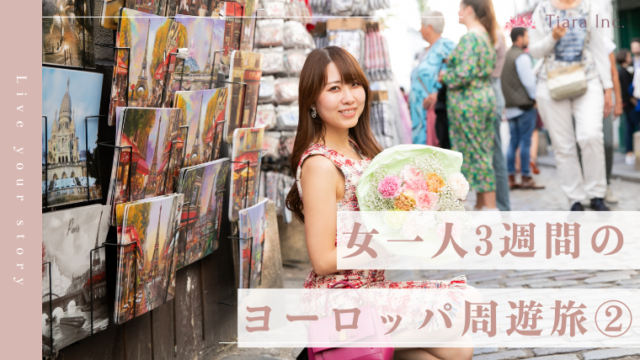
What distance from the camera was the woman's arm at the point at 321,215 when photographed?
2.39 meters

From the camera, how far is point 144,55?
88.3 inches

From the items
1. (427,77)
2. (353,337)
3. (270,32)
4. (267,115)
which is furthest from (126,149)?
(427,77)

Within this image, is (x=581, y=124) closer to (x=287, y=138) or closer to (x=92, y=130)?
(x=287, y=138)

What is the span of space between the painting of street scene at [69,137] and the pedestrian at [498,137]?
504 centimetres

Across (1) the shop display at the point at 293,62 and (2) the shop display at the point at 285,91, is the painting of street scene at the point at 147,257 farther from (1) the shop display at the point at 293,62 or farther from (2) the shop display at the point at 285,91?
(1) the shop display at the point at 293,62

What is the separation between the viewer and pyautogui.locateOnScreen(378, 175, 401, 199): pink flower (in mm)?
2234

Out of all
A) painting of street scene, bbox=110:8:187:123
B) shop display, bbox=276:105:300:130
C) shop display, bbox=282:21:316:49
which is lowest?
shop display, bbox=276:105:300:130

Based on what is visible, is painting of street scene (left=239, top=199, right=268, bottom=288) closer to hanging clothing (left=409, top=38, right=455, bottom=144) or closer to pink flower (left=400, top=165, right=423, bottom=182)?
pink flower (left=400, top=165, right=423, bottom=182)

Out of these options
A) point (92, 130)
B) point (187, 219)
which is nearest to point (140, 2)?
point (92, 130)

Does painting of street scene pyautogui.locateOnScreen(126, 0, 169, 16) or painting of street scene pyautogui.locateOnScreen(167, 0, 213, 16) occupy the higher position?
painting of street scene pyautogui.locateOnScreen(167, 0, 213, 16)

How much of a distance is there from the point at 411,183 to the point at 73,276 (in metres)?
1.20

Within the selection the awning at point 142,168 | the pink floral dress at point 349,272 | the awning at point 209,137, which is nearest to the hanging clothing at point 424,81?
the awning at point 209,137

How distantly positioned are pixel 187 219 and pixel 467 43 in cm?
420

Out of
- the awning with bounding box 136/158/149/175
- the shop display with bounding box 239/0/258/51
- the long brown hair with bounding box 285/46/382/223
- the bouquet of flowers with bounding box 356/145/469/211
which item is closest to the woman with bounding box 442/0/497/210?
the shop display with bounding box 239/0/258/51
